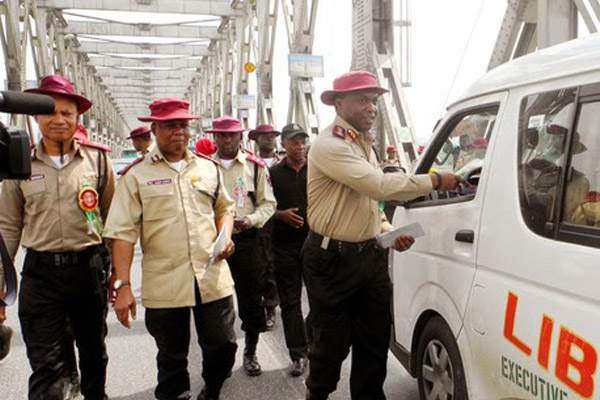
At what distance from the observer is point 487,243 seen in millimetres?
2211

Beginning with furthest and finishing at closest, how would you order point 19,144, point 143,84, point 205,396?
1. point 143,84
2. point 205,396
3. point 19,144

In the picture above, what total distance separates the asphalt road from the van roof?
2063mm

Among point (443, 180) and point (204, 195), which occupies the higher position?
point (443, 180)

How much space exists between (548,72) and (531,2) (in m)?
3.45

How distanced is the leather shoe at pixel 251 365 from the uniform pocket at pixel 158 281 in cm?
131

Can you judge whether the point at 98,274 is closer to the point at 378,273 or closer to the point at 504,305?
the point at 378,273

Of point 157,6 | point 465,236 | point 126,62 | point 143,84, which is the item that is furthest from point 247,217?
point 143,84

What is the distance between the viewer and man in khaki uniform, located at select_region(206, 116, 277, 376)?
397 cm

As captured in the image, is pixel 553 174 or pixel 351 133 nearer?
pixel 553 174

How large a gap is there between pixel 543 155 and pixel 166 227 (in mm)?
1823

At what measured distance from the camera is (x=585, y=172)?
6.09 ft

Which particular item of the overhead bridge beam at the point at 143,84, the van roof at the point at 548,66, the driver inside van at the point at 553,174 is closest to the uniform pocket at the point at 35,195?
the van roof at the point at 548,66

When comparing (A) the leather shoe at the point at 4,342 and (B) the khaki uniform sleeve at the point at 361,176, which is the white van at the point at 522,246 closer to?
(B) the khaki uniform sleeve at the point at 361,176

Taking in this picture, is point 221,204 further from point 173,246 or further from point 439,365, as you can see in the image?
point 439,365
